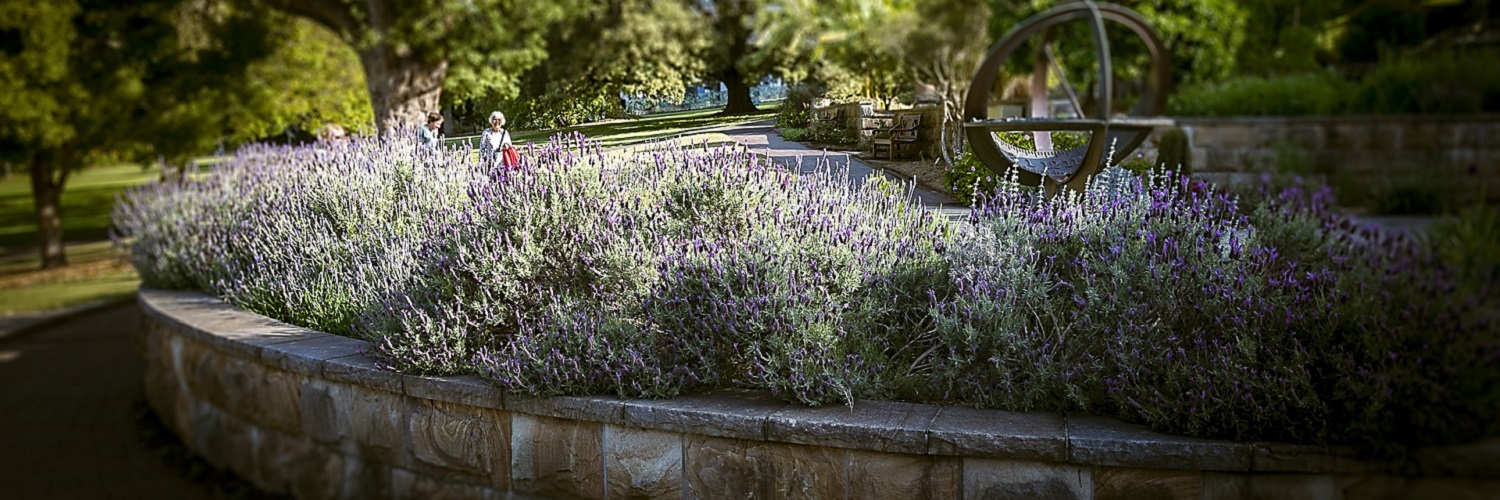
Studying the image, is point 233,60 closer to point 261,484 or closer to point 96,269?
point 96,269

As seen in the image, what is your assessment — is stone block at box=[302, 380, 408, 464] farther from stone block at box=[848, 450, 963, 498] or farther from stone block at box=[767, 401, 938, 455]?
stone block at box=[848, 450, 963, 498]

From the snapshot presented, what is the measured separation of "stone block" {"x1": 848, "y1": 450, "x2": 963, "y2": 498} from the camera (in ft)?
10.2

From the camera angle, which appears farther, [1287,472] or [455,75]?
[455,75]

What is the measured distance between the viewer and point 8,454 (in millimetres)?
5566

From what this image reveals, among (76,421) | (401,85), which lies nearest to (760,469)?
(401,85)

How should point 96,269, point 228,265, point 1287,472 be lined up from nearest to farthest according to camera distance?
point 1287,472, point 228,265, point 96,269

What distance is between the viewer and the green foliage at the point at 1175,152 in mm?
3147

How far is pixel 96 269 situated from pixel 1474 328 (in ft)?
52.1

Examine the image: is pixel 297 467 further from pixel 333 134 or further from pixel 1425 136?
pixel 1425 136

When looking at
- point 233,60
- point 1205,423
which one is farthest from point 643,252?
point 233,60

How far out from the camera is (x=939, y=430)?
10.1 feet

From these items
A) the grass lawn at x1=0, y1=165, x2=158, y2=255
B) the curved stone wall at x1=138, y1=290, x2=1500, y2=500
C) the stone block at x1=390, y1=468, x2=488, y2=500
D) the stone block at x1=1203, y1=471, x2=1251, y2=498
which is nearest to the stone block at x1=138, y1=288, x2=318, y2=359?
the curved stone wall at x1=138, y1=290, x2=1500, y2=500

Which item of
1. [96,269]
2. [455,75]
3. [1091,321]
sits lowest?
[96,269]

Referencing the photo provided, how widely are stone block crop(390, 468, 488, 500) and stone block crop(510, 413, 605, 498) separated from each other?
24 centimetres
